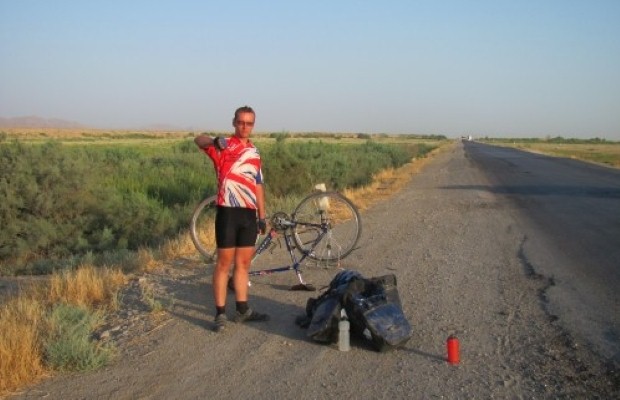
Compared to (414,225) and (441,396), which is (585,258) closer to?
(414,225)

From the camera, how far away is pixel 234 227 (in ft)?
18.2

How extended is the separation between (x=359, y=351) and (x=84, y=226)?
14000 millimetres

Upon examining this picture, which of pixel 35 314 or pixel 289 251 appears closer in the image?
pixel 35 314

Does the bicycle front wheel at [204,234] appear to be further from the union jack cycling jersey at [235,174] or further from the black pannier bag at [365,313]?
Answer: the black pannier bag at [365,313]

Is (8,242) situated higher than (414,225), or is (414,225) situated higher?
(414,225)

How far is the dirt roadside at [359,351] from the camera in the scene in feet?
14.0

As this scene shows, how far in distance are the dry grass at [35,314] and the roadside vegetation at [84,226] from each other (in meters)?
0.01

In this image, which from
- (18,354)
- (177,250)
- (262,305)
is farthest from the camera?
(177,250)

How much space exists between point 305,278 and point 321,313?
2333 millimetres

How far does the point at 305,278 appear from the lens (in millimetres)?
7512

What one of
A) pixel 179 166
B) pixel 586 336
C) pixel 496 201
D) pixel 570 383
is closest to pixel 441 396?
pixel 570 383

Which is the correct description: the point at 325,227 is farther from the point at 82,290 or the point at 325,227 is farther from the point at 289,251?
the point at 82,290

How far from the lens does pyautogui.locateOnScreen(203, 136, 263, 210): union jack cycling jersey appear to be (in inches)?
219

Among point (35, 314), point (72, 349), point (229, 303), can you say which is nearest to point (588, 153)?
Result: point (229, 303)
